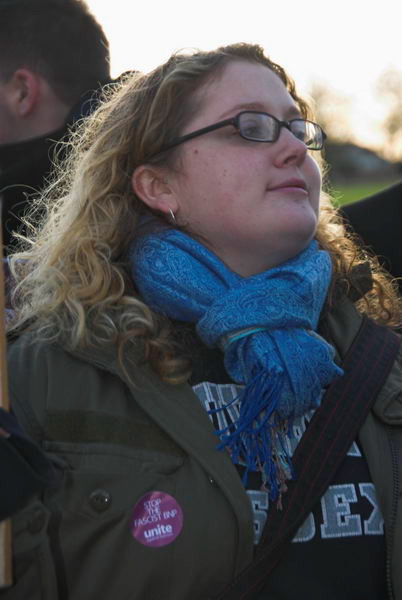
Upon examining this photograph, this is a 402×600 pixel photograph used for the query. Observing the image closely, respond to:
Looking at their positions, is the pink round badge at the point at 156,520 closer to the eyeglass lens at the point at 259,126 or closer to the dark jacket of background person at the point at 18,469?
the dark jacket of background person at the point at 18,469

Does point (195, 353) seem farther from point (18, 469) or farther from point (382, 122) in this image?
point (382, 122)

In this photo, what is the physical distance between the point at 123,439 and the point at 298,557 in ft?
1.88

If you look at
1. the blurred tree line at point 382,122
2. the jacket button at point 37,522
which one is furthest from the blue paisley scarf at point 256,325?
the blurred tree line at point 382,122

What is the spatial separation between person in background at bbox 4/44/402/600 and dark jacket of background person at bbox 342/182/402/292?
0.51m

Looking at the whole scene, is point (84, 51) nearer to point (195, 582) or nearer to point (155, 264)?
point (155, 264)

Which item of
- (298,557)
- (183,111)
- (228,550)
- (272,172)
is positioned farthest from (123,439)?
(183,111)

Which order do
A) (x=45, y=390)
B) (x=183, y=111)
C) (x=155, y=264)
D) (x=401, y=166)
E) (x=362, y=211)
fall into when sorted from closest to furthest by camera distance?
(x=45, y=390)
(x=155, y=264)
(x=183, y=111)
(x=362, y=211)
(x=401, y=166)

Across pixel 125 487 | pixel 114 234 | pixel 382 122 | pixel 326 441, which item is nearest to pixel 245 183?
pixel 114 234

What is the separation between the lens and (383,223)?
11.7 feet

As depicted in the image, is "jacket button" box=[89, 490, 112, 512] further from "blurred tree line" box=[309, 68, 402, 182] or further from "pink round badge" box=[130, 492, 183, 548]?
"blurred tree line" box=[309, 68, 402, 182]

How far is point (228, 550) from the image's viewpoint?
212 centimetres

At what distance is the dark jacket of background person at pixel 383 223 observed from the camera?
3.50m

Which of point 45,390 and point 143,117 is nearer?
point 45,390

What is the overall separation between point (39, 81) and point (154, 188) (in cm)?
107
